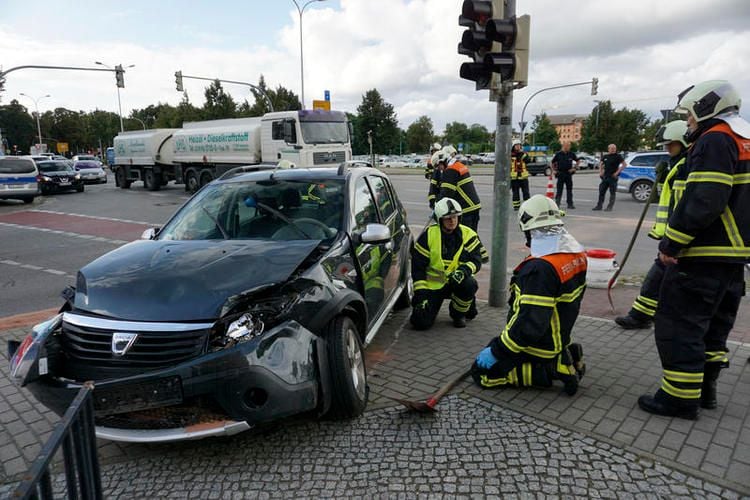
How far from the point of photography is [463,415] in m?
3.46

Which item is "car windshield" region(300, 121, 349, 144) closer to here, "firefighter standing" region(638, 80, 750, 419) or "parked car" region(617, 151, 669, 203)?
"parked car" region(617, 151, 669, 203)

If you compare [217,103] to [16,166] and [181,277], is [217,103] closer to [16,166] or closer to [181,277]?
→ [16,166]

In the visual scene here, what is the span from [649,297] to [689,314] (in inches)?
72.6

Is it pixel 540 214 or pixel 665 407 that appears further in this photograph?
pixel 540 214

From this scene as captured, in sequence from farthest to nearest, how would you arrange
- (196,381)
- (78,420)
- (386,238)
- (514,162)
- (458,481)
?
(514,162) → (386,238) → (458,481) → (196,381) → (78,420)

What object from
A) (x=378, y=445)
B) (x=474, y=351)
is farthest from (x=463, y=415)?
(x=474, y=351)

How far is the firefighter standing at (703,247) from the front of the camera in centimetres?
300

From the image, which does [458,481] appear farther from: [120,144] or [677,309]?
[120,144]

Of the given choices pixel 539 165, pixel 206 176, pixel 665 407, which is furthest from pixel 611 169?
pixel 539 165

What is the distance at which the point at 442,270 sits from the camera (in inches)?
205

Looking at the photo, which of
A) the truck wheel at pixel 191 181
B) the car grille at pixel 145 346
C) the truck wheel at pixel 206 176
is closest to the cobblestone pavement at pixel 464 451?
the car grille at pixel 145 346

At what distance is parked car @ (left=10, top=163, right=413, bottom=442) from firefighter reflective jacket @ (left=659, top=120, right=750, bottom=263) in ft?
6.64

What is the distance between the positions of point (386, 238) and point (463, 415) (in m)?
1.36

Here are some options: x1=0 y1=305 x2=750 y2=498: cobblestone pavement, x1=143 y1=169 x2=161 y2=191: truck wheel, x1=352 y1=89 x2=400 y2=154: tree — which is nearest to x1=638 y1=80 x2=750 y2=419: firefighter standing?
x1=0 y1=305 x2=750 y2=498: cobblestone pavement
